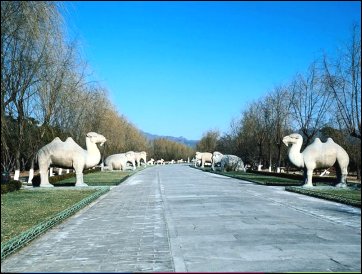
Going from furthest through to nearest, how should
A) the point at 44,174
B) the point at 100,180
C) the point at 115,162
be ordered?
1. the point at 115,162
2. the point at 100,180
3. the point at 44,174

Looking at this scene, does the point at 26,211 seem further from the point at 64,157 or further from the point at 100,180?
the point at 100,180

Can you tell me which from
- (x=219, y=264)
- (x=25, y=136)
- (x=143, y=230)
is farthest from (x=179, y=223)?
(x=25, y=136)

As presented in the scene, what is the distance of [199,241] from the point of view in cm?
763

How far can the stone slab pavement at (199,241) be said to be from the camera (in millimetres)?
5941

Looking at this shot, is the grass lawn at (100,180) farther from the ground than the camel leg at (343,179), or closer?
closer

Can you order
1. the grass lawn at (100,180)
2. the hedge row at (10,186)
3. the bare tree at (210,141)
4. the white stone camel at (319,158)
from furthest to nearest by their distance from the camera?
the bare tree at (210,141)
the grass lawn at (100,180)
the white stone camel at (319,158)
the hedge row at (10,186)

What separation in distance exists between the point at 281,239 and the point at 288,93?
1249 inches

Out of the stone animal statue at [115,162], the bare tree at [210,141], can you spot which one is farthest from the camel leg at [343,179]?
the bare tree at [210,141]

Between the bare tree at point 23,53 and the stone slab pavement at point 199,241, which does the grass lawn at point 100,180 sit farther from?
the stone slab pavement at point 199,241

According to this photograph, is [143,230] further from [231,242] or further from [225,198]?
[225,198]

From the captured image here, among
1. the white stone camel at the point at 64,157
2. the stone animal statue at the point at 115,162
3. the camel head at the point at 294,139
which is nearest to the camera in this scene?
the white stone camel at the point at 64,157

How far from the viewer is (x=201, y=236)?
8.09 meters

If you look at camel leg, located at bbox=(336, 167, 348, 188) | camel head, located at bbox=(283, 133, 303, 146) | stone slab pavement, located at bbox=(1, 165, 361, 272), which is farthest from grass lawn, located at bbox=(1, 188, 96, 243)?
camel leg, located at bbox=(336, 167, 348, 188)

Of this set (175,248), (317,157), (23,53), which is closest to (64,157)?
(23,53)
